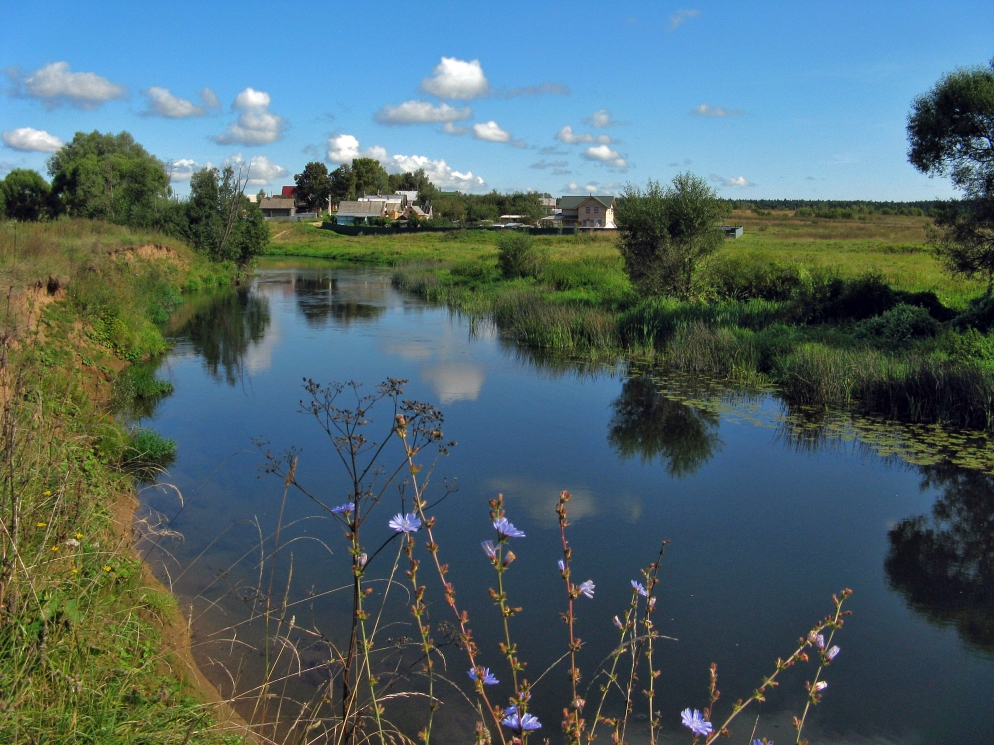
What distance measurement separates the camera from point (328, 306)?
81.2ft

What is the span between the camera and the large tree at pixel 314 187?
94875mm

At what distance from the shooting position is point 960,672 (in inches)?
197

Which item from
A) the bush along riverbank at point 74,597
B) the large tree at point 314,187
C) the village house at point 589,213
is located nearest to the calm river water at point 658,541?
the bush along riverbank at point 74,597

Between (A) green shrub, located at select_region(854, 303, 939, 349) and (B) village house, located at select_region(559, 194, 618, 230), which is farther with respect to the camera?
(B) village house, located at select_region(559, 194, 618, 230)

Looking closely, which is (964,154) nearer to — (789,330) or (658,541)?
(789,330)

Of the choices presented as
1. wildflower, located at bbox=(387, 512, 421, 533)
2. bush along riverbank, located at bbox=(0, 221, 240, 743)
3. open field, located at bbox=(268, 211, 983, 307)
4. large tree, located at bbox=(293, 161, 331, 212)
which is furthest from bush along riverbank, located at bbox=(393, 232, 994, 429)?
large tree, located at bbox=(293, 161, 331, 212)

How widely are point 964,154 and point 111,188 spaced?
34685mm

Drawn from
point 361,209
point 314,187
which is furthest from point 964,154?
point 314,187

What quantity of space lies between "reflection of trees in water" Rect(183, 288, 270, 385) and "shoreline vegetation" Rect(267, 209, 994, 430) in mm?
5810

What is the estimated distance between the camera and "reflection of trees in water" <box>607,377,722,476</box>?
948 centimetres

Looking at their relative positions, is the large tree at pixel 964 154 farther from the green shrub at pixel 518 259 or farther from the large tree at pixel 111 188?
the large tree at pixel 111 188

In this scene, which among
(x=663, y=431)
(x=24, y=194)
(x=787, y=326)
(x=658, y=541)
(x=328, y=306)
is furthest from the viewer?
(x=24, y=194)

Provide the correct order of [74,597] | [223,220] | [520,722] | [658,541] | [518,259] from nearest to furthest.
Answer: [520,722]
[74,597]
[658,541]
[518,259]
[223,220]

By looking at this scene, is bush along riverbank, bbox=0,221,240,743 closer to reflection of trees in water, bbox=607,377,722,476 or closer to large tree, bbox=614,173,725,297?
reflection of trees in water, bbox=607,377,722,476
